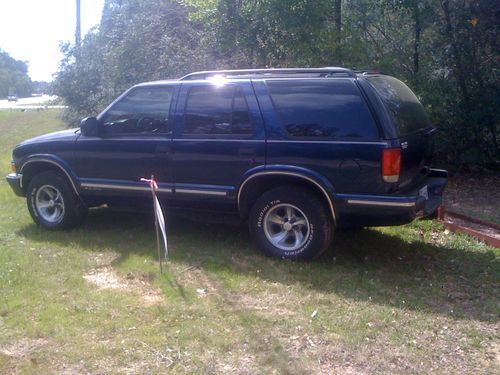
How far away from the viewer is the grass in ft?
15.0

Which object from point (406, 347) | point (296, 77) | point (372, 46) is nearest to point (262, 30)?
point (372, 46)

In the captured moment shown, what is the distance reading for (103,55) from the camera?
51.4ft

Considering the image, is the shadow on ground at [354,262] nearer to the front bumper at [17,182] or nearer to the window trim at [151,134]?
the front bumper at [17,182]

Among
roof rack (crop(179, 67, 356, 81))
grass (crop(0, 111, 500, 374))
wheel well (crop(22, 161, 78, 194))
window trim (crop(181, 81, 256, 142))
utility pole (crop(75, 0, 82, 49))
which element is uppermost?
utility pole (crop(75, 0, 82, 49))

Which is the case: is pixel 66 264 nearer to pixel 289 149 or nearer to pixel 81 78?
pixel 289 149

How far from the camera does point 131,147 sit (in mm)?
7266

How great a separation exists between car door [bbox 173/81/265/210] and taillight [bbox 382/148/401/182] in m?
1.18

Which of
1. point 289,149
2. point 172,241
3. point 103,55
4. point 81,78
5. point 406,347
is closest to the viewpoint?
point 406,347

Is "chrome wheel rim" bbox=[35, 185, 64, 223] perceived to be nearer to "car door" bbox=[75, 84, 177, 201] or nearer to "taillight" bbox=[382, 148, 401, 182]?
"car door" bbox=[75, 84, 177, 201]

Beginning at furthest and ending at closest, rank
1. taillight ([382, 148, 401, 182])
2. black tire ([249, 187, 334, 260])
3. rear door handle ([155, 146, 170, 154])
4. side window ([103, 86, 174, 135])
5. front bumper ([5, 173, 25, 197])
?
front bumper ([5, 173, 25, 197]) → side window ([103, 86, 174, 135]) → rear door handle ([155, 146, 170, 154]) → black tire ([249, 187, 334, 260]) → taillight ([382, 148, 401, 182])

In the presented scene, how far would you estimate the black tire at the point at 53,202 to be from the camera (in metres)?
7.86

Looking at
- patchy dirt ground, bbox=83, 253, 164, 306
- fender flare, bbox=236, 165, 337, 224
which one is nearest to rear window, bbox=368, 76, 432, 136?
fender flare, bbox=236, 165, 337, 224

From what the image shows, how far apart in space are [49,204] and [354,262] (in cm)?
370

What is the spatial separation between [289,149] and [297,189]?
398mm
